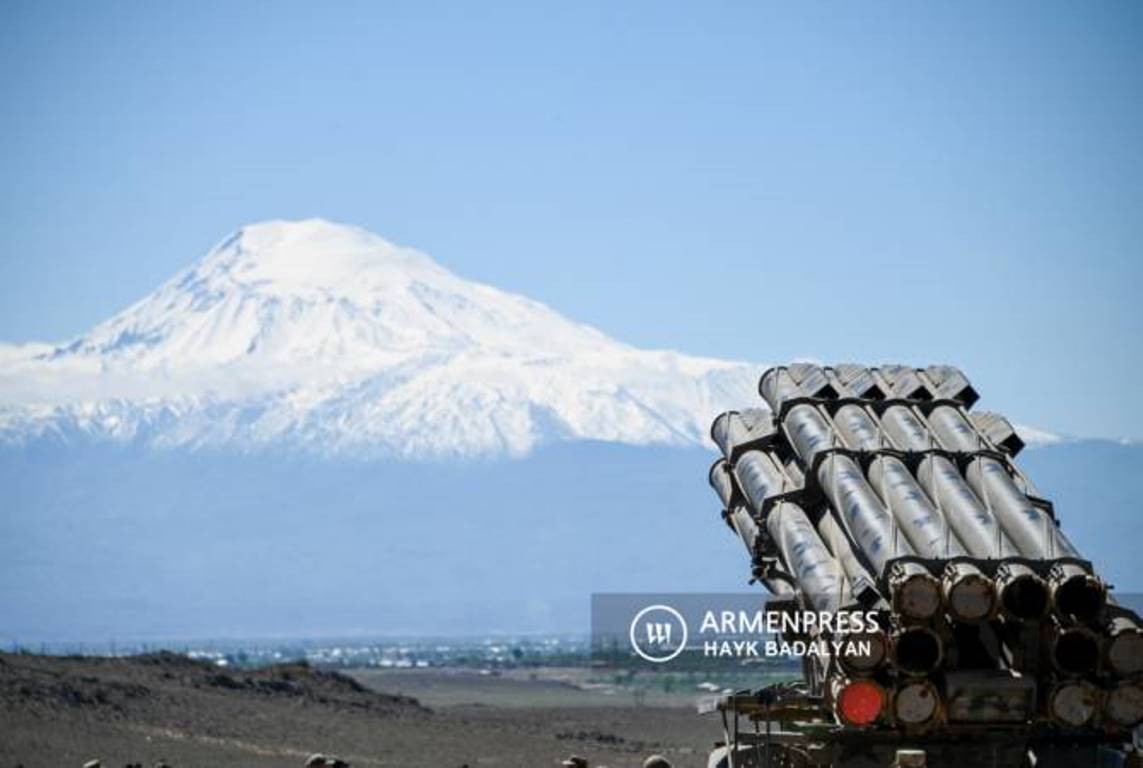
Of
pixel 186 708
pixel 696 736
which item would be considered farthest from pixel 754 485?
pixel 696 736

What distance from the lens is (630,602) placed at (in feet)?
116

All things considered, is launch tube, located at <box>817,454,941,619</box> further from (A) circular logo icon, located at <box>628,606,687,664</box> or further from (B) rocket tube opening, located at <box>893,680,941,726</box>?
(A) circular logo icon, located at <box>628,606,687,664</box>

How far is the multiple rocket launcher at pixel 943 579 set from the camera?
21.2m

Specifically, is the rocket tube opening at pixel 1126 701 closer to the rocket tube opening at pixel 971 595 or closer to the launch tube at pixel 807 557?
the rocket tube opening at pixel 971 595

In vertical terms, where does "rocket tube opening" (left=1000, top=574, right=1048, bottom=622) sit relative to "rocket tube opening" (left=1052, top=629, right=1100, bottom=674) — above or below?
above

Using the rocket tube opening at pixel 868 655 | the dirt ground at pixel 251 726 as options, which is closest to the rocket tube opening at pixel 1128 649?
the rocket tube opening at pixel 868 655

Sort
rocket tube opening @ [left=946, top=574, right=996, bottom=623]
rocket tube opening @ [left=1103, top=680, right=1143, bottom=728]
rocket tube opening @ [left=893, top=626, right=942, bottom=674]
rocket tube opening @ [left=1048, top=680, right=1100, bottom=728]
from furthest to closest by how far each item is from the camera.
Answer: rocket tube opening @ [left=1103, top=680, right=1143, bottom=728] → rocket tube opening @ [left=1048, top=680, right=1100, bottom=728] → rocket tube opening @ [left=893, top=626, right=942, bottom=674] → rocket tube opening @ [left=946, top=574, right=996, bottom=623]

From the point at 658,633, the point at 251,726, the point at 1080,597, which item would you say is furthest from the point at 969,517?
the point at 251,726

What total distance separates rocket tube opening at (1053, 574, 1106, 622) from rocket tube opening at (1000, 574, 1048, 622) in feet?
0.48

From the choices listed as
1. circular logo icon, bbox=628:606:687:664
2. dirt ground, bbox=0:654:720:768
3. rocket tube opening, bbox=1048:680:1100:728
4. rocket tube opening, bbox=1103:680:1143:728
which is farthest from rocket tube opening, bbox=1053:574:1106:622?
dirt ground, bbox=0:654:720:768

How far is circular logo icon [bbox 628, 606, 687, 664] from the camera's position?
29359 mm

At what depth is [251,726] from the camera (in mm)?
61531

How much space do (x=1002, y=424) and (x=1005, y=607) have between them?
197 inches

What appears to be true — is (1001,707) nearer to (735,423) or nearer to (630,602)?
(735,423)
